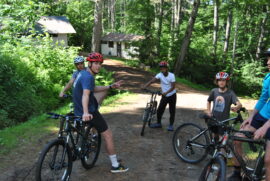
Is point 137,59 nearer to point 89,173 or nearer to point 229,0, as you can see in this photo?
point 229,0

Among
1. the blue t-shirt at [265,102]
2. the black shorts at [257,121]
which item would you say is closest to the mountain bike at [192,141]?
the black shorts at [257,121]

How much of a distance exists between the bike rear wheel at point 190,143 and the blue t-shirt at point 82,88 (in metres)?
2.16

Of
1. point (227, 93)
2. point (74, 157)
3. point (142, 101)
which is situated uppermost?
point (227, 93)

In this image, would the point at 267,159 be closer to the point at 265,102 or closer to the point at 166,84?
the point at 265,102

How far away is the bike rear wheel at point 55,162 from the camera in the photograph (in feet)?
12.6

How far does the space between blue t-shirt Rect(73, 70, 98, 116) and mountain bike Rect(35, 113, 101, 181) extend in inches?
9.1

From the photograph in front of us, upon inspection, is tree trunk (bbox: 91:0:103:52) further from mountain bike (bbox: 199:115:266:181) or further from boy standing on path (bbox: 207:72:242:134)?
mountain bike (bbox: 199:115:266:181)

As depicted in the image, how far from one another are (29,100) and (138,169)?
6.37m

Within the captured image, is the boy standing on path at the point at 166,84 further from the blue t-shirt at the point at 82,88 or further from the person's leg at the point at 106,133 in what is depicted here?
the blue t-shirt at the point at 82,88

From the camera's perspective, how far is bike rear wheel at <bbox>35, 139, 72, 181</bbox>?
3.85 metres

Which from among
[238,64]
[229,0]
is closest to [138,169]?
[229,0]

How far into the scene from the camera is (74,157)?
15.0ft

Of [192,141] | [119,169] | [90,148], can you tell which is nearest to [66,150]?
[90,148]

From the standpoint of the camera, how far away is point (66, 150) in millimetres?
4223
